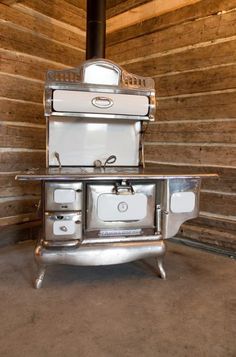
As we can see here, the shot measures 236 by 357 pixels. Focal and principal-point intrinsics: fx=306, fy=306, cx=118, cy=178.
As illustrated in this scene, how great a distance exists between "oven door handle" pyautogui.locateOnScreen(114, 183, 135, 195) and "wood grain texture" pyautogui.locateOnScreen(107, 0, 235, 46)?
1.74m

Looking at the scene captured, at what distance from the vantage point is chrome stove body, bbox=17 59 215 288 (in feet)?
5.90

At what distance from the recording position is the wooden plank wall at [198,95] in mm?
2535

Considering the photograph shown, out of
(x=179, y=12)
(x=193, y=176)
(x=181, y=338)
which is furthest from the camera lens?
(x=179, y=12)

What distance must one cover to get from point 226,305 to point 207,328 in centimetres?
28

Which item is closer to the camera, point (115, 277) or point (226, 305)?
point (226, 305)

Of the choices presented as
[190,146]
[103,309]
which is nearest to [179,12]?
[190,146]

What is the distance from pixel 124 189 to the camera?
73.6 inches

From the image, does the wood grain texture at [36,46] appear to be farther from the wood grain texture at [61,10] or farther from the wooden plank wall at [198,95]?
the wooden plank wall at [198,95]

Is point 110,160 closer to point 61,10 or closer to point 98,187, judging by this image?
point 98,187

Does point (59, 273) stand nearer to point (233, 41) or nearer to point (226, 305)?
point (226, 305)

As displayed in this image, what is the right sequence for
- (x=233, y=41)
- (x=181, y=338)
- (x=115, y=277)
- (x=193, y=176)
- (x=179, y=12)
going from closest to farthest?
(x=181, y=338)
(x=193, y=176)
(x=115, y=277)
(x=233, y=41)
(x=179, y=12)

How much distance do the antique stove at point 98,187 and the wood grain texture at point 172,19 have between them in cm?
90

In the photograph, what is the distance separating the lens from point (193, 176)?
1.89 metres

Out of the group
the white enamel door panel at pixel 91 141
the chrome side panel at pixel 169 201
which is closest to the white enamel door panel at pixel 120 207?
the chrome side panel at pixel 169 201
